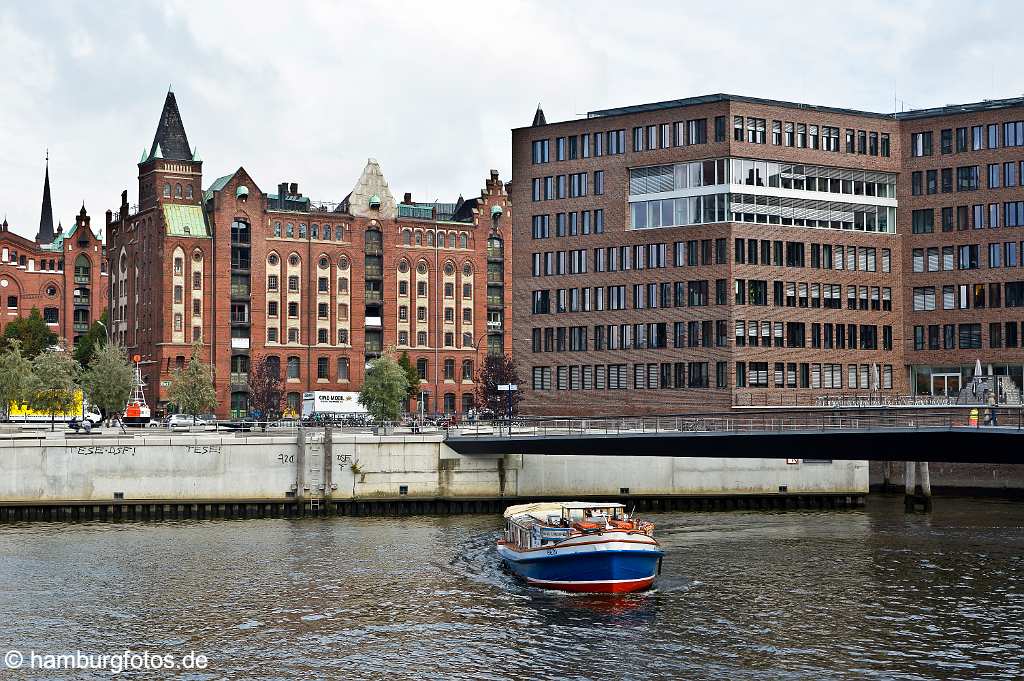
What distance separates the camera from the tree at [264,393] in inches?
6668

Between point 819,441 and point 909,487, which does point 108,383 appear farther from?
point 819,441

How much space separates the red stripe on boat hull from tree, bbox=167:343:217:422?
9405 centimetres

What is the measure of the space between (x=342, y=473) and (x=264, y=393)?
Answer: 241 ft

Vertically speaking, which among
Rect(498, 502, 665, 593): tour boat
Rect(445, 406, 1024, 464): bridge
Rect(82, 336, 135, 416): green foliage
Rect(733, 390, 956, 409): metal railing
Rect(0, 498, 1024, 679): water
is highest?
Rect(82, 336, 135, 416): green foliage

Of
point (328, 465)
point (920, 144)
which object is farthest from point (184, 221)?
point (920, 144)

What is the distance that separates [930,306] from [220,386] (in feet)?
285

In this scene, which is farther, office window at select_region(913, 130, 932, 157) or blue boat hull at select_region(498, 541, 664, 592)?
office window at select_region(913, 130, 932, 157)

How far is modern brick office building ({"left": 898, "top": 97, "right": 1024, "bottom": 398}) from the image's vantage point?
5162 inches

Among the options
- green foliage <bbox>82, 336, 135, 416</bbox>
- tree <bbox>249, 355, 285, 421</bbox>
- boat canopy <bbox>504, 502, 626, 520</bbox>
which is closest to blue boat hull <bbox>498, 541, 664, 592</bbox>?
boat canopy <bbox>504, 502, 626, 520</bbox>

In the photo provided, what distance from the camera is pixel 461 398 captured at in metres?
194

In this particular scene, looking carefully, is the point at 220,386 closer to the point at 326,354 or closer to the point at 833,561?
the point at 326,354

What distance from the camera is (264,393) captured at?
557ft

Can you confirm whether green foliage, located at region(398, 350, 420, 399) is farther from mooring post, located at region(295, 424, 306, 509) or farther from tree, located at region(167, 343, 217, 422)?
mooring post, located at region(295, 424, 306, 509)

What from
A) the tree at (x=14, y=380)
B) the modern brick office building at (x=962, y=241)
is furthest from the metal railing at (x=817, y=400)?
the tree at (x=14, y=380)
